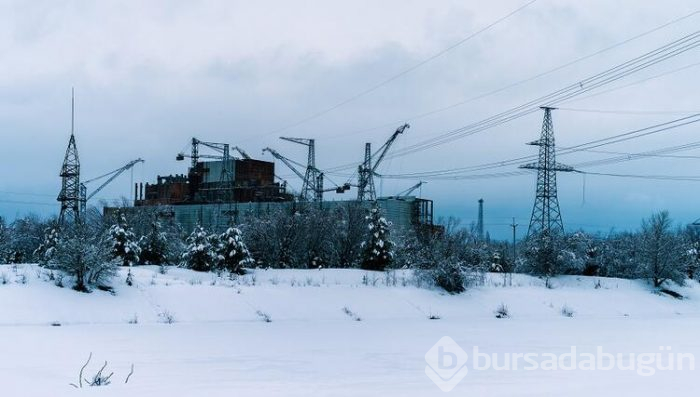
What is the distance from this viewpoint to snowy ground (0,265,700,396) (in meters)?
14.8

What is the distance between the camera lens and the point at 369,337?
26.2 m

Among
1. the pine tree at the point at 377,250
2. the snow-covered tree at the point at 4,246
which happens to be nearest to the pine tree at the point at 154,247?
the snow-covered tree at the point at 4,246

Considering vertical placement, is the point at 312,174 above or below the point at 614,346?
above

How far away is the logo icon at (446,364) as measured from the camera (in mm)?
15495

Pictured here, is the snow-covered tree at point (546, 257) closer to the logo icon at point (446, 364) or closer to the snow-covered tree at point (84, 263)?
the logo icon at point (446, 364)

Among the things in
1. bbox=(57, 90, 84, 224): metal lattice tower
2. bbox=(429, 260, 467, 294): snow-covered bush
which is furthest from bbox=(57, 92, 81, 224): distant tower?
bbox=(429, 260, 467, 294): snow-covered bush

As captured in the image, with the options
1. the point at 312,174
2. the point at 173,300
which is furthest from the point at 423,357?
the point at 312,174

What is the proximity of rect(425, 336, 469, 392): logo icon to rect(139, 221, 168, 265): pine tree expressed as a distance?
3119 centimetres

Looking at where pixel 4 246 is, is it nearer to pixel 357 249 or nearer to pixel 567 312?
pixel 357 249

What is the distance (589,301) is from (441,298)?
10944mm

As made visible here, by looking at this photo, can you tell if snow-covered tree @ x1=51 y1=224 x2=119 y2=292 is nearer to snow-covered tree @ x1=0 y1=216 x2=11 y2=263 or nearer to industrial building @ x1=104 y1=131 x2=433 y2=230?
snow-covered tree @ x1=0 y1=216 x2=11 y2=263

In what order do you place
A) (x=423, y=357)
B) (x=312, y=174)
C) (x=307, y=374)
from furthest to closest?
(x=312, y=174) < (x=423, y=357) < (x=307, y=374)

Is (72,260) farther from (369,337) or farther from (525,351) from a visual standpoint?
(525,351)

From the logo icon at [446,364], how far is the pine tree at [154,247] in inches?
1228
